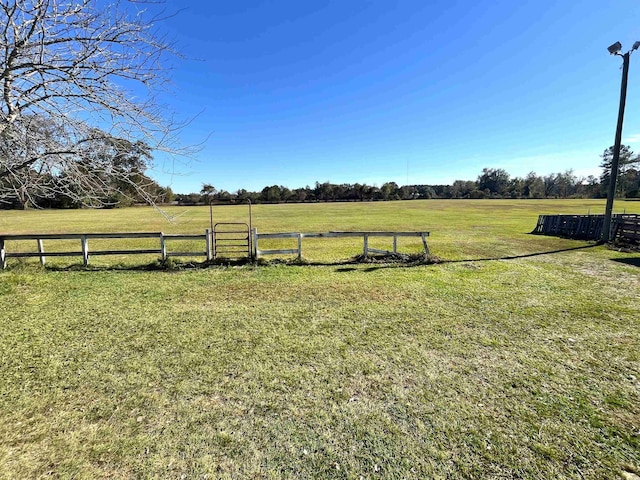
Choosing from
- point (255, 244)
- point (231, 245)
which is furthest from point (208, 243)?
point (255, 244)

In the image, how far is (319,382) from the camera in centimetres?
367

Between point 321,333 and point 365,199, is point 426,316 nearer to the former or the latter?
point 321,333

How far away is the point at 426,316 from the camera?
18.9 feet

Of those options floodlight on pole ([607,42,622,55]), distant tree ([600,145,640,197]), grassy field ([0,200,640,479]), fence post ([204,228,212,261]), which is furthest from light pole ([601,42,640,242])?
distant tree ([600,145,640,197])

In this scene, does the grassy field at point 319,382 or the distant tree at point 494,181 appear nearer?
the grassy field at point 319,382

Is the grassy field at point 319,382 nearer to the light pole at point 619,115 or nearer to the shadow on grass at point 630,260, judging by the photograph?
the shadow on grass at point 630,260

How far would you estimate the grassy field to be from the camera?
2.59 meters

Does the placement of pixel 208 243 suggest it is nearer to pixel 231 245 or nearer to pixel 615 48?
pixel 231 245

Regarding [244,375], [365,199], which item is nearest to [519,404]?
[244,375]

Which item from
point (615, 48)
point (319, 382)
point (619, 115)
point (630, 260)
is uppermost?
point (615, 48)

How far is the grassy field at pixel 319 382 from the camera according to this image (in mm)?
2590

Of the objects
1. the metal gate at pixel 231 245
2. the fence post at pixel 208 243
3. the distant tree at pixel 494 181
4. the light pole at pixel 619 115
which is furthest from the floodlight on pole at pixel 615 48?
the distant tree at pixel 494 181

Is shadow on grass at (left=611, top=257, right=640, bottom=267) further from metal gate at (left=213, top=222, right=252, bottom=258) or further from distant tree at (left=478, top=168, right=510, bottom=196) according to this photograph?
distant tree at (left=478, top=168, right=510, bottom=196)

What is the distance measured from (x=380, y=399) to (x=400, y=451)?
2.34 ft
